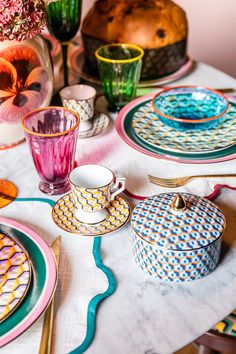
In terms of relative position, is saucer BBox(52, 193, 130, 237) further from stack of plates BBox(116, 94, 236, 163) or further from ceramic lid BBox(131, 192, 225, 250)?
stack of plates BBox(116, 94, 236, 163)

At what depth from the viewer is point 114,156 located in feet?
3.11

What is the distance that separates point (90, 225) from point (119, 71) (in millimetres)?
397

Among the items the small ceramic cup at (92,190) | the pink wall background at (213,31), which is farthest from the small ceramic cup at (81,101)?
the pink wall background at (213,31)

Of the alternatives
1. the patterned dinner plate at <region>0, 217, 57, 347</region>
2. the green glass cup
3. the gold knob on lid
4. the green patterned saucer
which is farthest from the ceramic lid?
the green glass cup

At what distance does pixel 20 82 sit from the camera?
2.93ft

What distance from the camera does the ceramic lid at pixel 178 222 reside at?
2.14ft

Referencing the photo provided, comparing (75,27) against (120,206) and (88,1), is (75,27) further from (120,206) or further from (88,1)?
(88,1)

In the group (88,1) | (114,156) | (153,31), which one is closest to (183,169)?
(114,156)

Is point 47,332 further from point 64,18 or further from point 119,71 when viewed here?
point 64,18

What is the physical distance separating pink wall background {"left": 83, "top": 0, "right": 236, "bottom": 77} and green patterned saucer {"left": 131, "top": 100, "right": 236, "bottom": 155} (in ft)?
3.38

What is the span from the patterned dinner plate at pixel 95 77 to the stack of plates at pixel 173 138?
134 mm

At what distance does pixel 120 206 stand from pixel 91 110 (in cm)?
28

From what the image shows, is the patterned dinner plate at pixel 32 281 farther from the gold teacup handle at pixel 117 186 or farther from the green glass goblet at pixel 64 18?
the green glass goblet at pixel 64 18

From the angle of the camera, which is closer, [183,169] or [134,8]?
[183,169]
